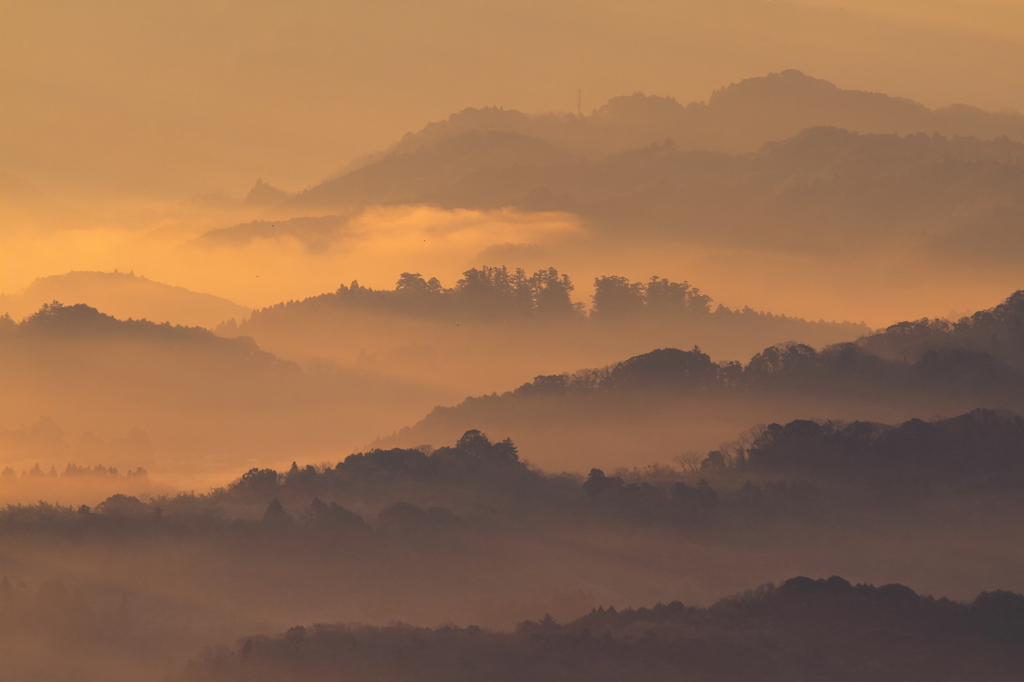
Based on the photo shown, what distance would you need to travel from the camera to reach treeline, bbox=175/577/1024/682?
359 ft

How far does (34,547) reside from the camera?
16512cm

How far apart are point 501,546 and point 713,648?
219 feet

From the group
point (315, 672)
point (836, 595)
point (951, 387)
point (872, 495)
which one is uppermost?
point (951, 387)

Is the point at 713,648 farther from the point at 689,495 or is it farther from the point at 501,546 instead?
the point at 501,546

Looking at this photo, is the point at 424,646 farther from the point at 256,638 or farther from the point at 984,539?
the point at 984,539

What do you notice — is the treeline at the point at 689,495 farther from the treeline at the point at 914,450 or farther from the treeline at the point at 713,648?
the treeline at the point at 713,648

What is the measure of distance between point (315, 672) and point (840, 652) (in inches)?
1944

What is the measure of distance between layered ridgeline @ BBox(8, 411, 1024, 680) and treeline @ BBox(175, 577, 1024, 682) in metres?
2.87

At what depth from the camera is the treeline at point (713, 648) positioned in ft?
359

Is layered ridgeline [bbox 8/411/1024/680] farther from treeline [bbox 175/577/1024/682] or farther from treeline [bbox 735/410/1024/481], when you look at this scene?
treeline [bbox 175/577/1024/682]

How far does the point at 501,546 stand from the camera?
176 metres

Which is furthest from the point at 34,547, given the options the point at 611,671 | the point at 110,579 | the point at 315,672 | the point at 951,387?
the point at 951,387

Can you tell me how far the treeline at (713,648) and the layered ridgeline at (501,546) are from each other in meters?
2.87

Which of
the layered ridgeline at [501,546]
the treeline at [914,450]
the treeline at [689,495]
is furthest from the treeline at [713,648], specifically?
the treeline at [914,450]
